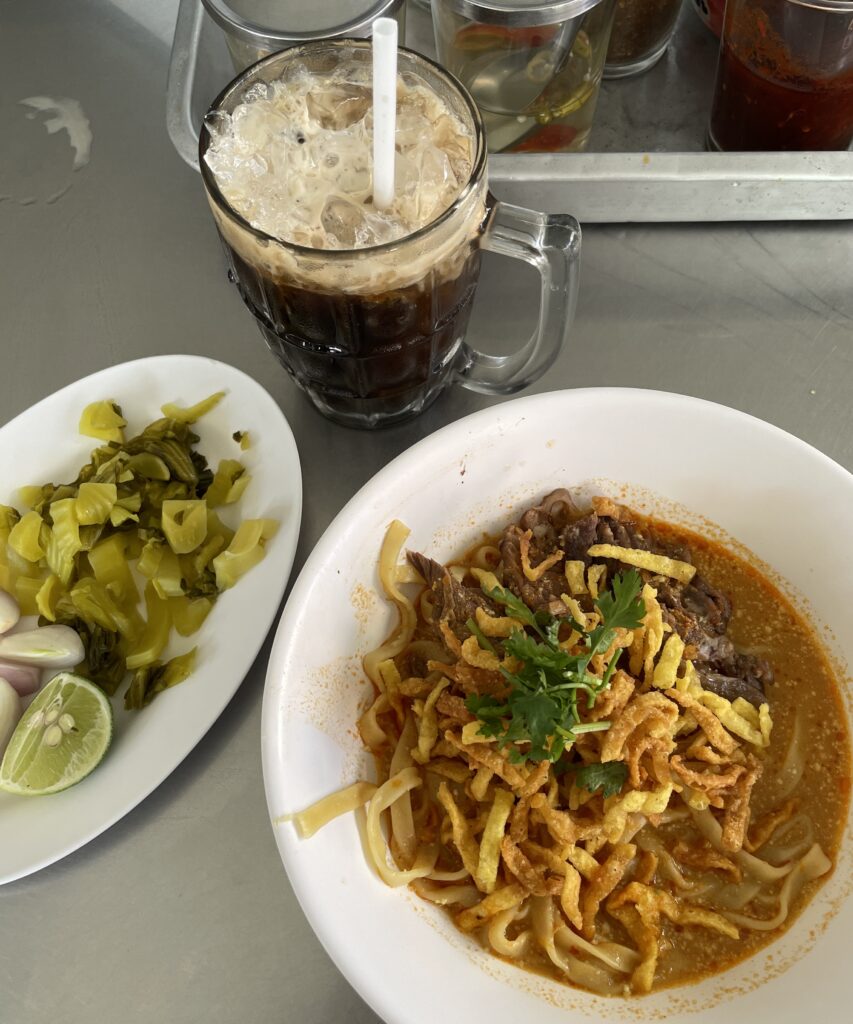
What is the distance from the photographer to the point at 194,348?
5.22 ft

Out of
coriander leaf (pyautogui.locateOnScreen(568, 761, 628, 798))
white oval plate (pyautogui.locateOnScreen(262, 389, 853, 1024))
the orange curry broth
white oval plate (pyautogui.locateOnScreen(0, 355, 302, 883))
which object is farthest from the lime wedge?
coriander leaf (pyautogui.locateOnScreen(568, 761, 628, 798))

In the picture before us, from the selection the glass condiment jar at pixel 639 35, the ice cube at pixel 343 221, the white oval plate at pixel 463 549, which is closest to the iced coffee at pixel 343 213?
the ice cube at pixel 343 221

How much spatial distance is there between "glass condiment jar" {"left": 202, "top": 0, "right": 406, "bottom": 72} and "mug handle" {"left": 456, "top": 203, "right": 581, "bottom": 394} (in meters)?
0.46

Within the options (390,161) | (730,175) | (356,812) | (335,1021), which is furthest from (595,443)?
(335,1021)

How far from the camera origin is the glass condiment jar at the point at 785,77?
4.09ft

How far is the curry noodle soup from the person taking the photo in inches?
37.8

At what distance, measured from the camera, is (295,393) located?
1517mm

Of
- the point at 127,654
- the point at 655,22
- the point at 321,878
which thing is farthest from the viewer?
the point at 655,22

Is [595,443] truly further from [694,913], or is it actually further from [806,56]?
[806,56]

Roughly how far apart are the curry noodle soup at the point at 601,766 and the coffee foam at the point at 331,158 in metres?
0.37

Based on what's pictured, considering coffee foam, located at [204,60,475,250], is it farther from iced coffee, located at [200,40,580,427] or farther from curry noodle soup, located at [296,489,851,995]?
curry noodle soup, located at [296,489,851,995]

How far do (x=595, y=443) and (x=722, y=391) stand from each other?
19.0 inches

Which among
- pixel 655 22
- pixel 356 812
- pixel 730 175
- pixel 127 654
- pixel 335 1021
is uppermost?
pixel 655 22

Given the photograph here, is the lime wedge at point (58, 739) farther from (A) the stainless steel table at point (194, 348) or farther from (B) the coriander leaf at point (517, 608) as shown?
(B) the coriander leaf at point (517, 608)
